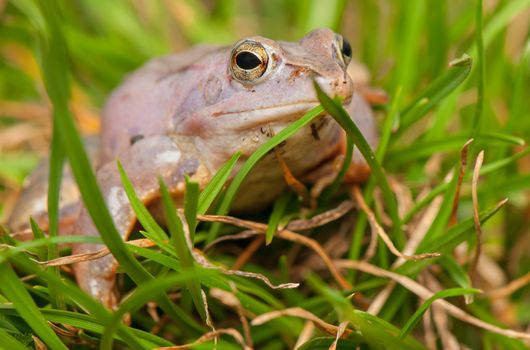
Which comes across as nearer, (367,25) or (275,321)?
(275,321)

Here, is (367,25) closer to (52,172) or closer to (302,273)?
(302,273)

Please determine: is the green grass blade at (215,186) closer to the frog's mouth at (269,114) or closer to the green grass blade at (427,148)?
the frog's mouth at (269,114)

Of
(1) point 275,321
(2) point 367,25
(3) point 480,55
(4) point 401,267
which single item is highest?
(2) point 367,25

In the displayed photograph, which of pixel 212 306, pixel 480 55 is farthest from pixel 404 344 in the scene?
pixel 480 55

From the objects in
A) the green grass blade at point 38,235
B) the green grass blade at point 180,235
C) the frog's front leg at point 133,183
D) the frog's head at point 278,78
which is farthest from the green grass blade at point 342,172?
the green grass blade at point 38,235

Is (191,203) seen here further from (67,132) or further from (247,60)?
(247,60)

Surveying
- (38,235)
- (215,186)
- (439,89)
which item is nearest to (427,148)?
(439,89)
